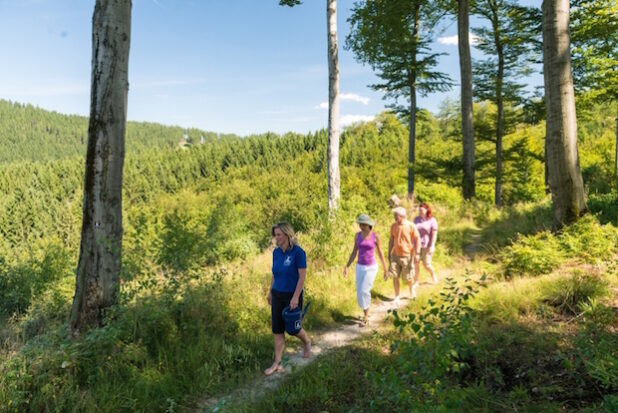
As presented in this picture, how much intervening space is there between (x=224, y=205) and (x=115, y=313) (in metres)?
15.2

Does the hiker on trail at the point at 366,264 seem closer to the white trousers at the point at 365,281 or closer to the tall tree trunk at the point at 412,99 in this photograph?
the white trousers at the point at 365,281

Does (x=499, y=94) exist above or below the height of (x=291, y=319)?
above

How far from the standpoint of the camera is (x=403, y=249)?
659cm

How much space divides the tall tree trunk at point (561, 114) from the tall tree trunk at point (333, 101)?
4622 mm

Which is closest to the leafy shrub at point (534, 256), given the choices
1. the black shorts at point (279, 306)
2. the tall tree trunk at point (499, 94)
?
the black shorts at point (279, 306)

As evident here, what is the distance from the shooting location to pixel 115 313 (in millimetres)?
4473

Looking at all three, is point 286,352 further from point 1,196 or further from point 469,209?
point 1,196

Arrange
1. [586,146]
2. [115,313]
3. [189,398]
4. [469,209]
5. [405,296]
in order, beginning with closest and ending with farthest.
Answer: [189,398] → [115,313] → [405,296] → [469,209] → [586,146]

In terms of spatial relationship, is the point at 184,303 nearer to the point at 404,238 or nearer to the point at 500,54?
the point at 404,238

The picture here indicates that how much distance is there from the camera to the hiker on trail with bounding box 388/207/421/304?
21.6ft

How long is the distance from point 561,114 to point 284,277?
5.92 m

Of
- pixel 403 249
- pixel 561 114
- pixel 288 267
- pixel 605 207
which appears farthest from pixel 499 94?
pixel 288 267

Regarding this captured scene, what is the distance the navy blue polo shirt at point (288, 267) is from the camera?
14.5 ft

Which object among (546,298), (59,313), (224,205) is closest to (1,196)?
(224,205)
